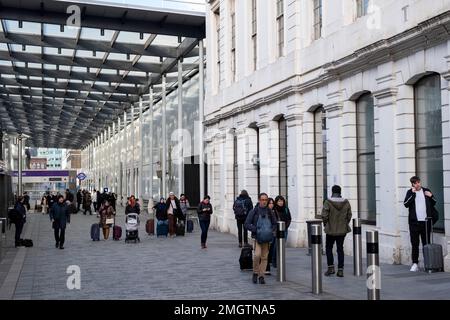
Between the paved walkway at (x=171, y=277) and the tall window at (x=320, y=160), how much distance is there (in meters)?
1.70

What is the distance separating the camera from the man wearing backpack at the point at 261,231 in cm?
1101

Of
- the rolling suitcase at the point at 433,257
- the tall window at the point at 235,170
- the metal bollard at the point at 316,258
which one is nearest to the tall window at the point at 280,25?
the tall window at the point at 235,170

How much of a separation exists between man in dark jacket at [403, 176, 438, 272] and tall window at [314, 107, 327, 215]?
556 centimetres

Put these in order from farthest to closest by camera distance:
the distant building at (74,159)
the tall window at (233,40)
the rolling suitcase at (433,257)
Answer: the distant building at (74,159)
the tall window at (233,40)
the rolling suitcase at (433,257)

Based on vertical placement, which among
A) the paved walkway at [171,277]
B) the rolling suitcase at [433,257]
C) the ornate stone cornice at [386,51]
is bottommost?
the paved walkway at [171,277]

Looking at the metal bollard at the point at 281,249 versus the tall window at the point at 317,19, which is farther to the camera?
the tall window at the point at 317,19

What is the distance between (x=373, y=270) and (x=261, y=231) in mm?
3417

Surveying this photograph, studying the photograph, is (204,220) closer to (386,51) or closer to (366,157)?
(366,157)

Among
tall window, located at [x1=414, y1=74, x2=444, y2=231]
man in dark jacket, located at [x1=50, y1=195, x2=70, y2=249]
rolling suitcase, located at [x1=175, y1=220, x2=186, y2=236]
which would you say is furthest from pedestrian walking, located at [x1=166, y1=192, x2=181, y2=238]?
tall window, located at [x1=414, y1=74, x2=444, y2=231]

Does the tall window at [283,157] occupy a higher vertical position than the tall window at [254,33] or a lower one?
lower

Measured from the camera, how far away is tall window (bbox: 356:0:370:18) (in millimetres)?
14750

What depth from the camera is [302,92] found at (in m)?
18.0

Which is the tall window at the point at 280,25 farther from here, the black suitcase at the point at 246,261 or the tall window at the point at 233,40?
the black suitcase at the point at 246,261
